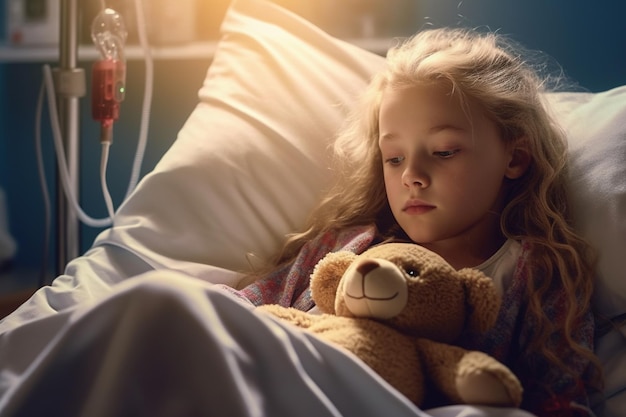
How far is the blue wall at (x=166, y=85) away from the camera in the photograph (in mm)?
1567

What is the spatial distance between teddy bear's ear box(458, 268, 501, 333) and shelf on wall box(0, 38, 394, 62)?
2.93 feet

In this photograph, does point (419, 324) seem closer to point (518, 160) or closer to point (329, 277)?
point (329, 277)

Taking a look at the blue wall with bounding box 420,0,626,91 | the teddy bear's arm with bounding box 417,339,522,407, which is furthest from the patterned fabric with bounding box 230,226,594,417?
the blue wall with bounding box 420,0,626,91

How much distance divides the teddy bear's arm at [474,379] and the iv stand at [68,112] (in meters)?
0.88

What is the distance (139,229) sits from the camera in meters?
1.31

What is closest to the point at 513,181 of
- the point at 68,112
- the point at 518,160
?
the point at 518,160


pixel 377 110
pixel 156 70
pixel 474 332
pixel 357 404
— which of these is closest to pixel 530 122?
pixel 377 110

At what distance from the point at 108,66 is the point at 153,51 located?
58 cm

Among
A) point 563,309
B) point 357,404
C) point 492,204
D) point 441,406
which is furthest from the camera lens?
point 492,204

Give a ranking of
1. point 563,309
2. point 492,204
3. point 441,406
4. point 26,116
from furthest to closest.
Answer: point 26,116
point 492,204
point 563,309
point 441,406

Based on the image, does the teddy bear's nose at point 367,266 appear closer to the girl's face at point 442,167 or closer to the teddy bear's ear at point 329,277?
the teddy bear's ear at point 329,277

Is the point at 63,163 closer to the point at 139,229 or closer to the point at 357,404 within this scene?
the point at 139,229

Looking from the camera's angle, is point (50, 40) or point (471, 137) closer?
point (471, 137)

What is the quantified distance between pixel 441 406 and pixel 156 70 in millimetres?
1472
